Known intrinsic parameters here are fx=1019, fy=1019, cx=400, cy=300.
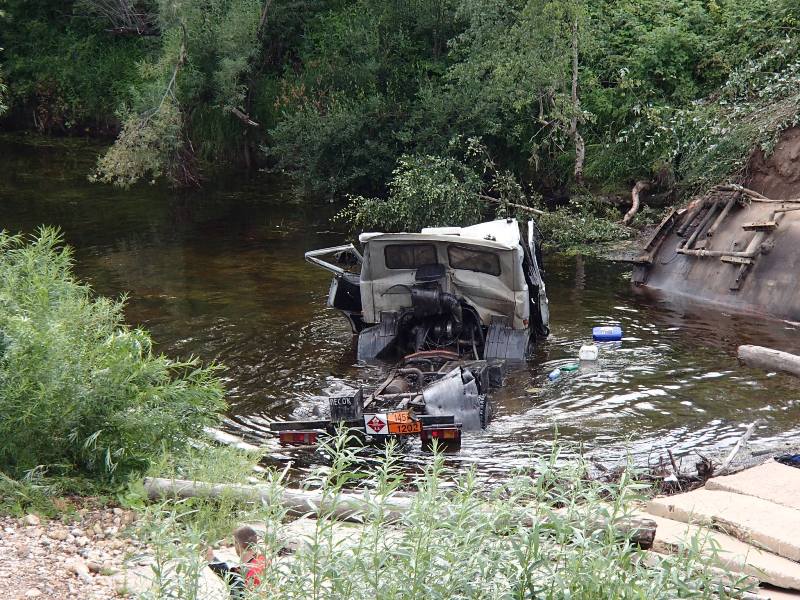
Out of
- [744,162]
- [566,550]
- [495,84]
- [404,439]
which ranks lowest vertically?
[404,439]

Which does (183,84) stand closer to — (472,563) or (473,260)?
(473,260)

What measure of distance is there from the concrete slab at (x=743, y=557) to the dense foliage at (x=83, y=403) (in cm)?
385

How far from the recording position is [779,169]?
17469 millimetres

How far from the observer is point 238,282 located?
17641 millimetres

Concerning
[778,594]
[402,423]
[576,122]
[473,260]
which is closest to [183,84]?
[576,122]

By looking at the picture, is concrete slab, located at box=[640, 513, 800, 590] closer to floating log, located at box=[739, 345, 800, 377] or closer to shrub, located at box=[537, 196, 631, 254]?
floating log, located at box=[739, 345, 800, 377]

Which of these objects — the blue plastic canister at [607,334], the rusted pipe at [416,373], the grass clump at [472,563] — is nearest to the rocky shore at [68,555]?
the grass clump at [472,563]

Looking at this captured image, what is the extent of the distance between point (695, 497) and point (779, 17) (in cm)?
1710

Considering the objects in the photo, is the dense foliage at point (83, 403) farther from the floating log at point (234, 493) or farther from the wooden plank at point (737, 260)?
the wooden plank at point (737, 260)

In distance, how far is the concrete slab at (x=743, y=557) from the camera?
5.56 meters

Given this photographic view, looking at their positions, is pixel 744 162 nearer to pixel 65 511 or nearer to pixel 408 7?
pixel 408 7

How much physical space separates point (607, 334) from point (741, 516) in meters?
7.49

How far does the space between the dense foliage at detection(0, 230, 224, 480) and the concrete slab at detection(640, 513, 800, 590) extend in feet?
12.6

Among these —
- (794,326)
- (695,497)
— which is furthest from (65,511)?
(794,326)
